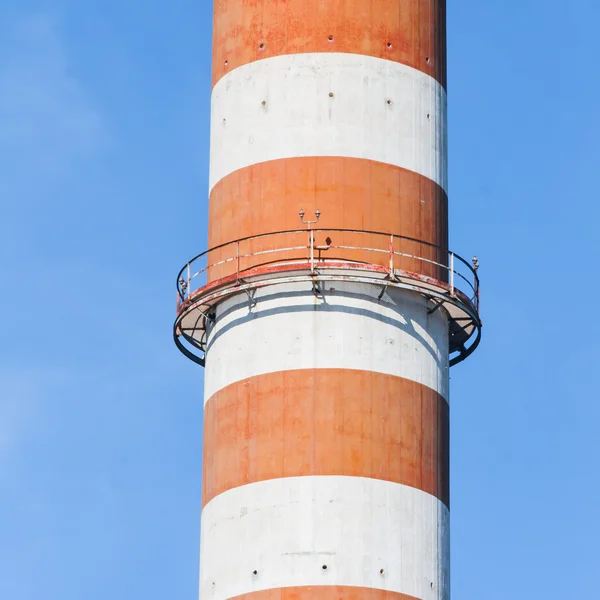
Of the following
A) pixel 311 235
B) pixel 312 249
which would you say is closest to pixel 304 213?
pixel 311 235

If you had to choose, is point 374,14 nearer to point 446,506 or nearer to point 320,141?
point 320,141

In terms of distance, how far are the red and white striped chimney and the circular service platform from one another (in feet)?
0.16

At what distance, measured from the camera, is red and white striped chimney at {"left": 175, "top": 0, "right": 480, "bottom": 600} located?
184ft

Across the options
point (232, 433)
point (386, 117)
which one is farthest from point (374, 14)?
point (232, 433)

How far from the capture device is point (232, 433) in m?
57.8

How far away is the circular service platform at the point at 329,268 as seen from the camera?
57.8m

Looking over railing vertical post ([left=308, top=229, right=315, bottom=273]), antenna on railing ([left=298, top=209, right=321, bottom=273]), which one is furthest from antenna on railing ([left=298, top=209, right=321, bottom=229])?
railing vertical post ([left=308, top=229, right=315, bottom=273])

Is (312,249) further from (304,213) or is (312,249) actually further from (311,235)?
(304,213)

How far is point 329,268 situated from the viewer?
57656 millimetres

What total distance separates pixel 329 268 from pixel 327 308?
0.96 metres

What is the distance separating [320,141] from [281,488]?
873cm

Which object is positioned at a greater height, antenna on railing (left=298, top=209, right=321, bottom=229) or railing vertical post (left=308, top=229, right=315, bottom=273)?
antenna on railing (left=298, top=209, right=321, bottom=229)

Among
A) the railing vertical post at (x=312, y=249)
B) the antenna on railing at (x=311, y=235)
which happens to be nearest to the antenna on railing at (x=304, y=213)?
the antenna on railing at (x=311, y=235)

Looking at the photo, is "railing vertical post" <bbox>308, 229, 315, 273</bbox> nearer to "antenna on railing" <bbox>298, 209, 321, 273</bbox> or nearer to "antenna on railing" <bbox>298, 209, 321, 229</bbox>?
"antenna on railing" <bbox>298, 209, 321, 273</bbox>
